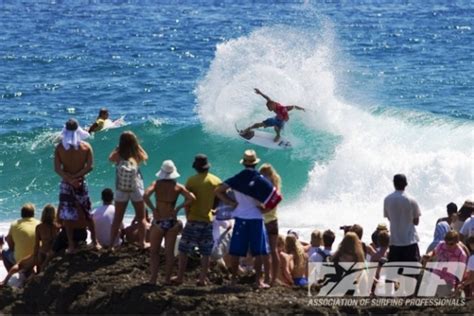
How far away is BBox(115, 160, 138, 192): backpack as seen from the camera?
49.1ft

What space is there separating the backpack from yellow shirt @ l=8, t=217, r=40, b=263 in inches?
57.9

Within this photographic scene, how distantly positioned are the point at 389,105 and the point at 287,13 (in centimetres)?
2406

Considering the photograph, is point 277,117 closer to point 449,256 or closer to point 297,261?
point 297,261

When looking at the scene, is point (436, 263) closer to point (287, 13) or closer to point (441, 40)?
point (441, 40)

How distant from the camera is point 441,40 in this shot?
48.7 metres

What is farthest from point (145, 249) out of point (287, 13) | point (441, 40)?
point (287, 13)

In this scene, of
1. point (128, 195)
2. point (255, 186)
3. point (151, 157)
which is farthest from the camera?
point (151, 157)

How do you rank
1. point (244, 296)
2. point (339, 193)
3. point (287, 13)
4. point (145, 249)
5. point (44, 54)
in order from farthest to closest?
point (287, 13), point (44, 54), point (339, 193), point (145, 249), point (244, 296)

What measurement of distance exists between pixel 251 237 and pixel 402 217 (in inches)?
68.8

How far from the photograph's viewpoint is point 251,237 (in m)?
14.1

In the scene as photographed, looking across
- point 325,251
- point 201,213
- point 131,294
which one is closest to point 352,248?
point 325,251

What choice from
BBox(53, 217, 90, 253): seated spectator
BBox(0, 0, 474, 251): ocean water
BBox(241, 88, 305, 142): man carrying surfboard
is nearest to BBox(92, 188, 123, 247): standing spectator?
BBox(53, 217, 90, 253): seated spectator

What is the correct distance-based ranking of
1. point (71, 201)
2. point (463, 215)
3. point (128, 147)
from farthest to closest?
point (463, 215) → point (71, 201) → point (128, 147)

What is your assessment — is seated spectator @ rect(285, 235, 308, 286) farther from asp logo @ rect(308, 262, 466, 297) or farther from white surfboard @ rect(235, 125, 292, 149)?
white surfboard @ rect(235, 125, 292, 149)
